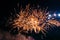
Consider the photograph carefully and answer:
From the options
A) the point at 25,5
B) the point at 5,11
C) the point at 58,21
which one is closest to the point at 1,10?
the point at 5,11

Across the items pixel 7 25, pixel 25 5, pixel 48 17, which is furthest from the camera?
pixel 7 25

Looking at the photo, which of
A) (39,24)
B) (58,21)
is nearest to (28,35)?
(39,24)

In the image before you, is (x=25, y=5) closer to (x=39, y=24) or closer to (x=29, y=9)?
(x=29, y=9)

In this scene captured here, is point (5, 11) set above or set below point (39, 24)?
above

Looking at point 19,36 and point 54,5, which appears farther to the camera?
point 19,36

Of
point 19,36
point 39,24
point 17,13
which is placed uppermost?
point 17,13

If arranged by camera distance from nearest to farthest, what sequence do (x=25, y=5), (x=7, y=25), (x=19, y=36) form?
(x=25, y=5) < (x=7, y=25) < (x=19, y=36)

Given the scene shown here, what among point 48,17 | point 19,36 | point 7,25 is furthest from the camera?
point 19,36

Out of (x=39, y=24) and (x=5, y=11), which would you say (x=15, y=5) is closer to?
(x=5, y=11)

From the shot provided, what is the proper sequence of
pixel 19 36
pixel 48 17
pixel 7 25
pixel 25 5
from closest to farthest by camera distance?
1. pixel 25 5
2. pixel 48 17
3. pixel 7 25
4. pixel 19 36
